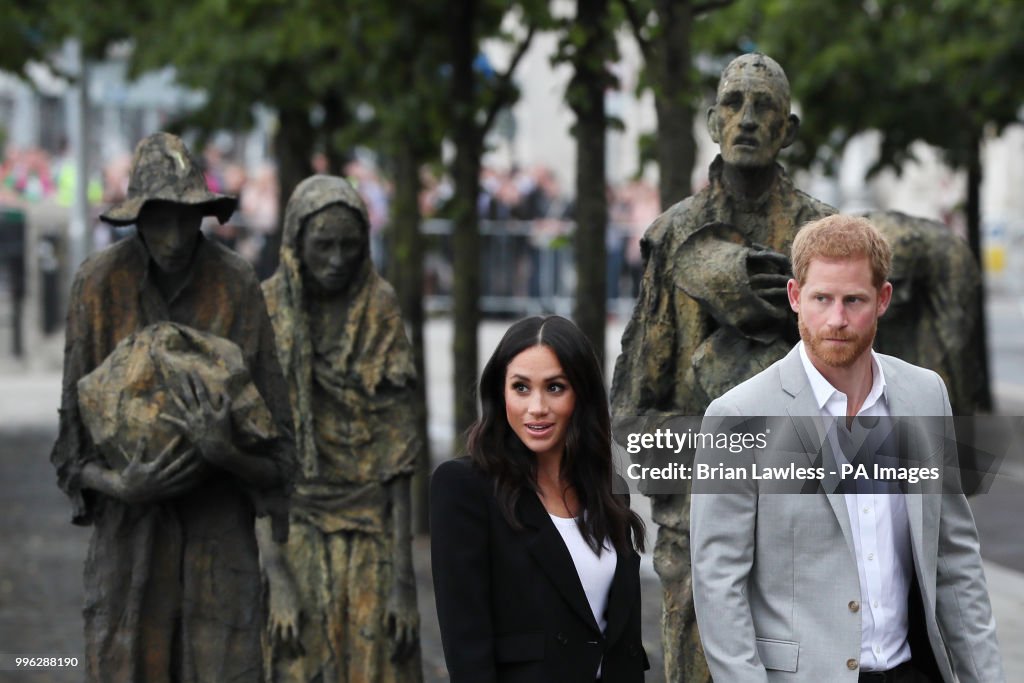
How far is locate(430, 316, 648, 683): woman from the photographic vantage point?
4.59m

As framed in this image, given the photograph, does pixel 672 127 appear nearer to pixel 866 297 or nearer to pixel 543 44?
pixel 866 297

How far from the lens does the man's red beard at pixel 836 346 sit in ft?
15.3

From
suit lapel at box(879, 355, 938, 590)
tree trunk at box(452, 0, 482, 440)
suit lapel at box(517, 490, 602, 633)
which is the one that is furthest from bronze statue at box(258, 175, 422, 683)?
tree trunk at box(452, 0, 482, 440)

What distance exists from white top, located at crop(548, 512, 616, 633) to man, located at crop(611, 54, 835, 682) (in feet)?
6.28

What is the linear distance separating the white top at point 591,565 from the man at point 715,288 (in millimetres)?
1913

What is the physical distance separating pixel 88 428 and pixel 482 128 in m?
8.21

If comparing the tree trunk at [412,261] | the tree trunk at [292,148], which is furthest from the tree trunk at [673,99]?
the tree trunk at [292,148]

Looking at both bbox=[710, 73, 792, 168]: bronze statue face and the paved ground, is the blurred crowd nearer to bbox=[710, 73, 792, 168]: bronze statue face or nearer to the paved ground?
the paved ground

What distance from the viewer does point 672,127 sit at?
36.5 feet

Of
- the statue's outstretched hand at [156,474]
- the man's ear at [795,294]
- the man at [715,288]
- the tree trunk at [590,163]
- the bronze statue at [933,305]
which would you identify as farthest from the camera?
the tree trunk at [590,163]

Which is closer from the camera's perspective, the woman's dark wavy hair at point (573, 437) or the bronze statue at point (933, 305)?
the woman's dark wavy hair at point (573, 437)

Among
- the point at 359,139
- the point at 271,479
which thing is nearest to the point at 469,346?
the point at 359,139

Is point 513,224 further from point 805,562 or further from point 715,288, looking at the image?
point 805,562

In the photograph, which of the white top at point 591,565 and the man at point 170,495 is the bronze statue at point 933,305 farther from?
the white top at point 591,565
